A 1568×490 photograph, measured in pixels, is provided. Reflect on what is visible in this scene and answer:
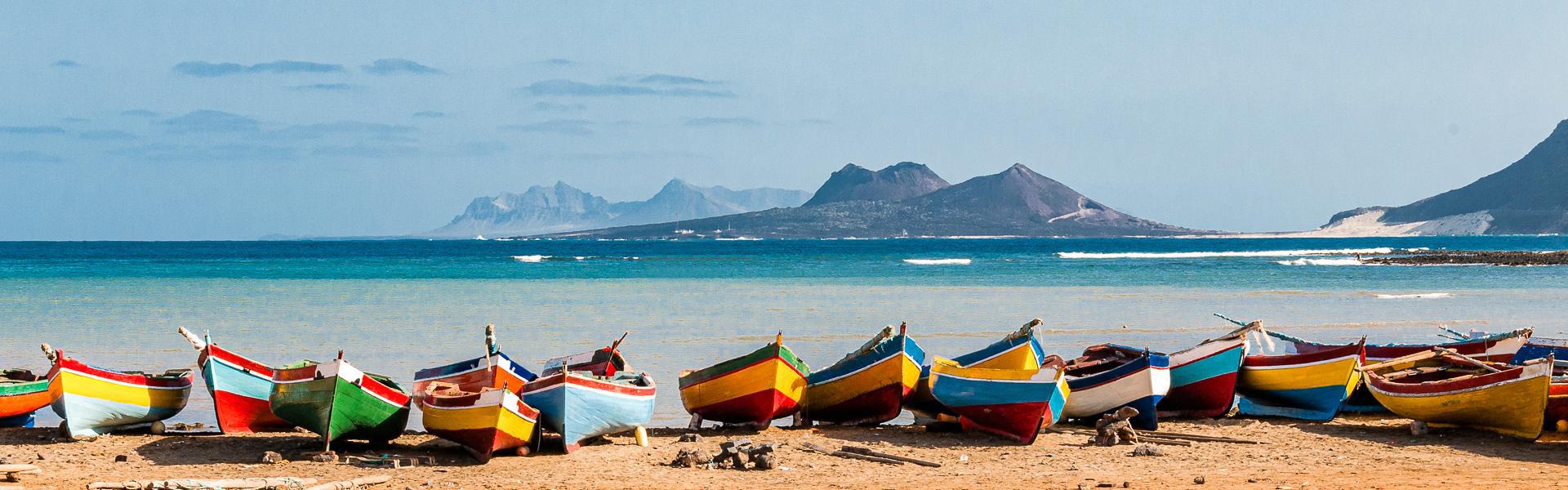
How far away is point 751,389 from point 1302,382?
5.54 metres

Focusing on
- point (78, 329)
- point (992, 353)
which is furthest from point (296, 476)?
point (78, 329)

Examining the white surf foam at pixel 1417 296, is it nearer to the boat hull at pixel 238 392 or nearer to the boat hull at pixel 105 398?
the boat hull at pixel 238 392

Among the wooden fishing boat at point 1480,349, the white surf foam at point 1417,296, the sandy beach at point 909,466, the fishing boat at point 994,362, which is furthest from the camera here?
the white surf foam at point 1417,296

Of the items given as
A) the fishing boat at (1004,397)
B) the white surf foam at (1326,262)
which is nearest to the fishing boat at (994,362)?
the fishing boat at (1004,397)

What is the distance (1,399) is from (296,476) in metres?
4.38

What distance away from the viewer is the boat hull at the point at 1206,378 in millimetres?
13367

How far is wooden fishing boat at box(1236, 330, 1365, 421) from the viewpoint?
1321cm

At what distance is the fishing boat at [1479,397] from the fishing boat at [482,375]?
8222 mm

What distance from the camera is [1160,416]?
13578 mm

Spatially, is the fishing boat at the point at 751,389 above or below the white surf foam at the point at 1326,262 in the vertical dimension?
below

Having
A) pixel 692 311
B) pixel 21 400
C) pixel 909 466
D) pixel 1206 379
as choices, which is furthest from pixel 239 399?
pixel 692 311

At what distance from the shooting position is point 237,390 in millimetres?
12398

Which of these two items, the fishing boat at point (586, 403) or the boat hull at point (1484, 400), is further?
the boat hull at point (1484, 400)

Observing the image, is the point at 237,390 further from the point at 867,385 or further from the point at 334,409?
the point at 867,385
